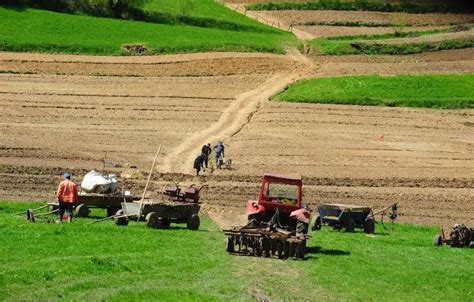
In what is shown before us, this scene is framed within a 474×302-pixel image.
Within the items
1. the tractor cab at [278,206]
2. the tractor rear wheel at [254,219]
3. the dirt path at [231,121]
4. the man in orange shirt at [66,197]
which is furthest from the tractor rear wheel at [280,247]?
the dirt path at [231,121]

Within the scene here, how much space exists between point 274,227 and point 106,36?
56519 millimetres

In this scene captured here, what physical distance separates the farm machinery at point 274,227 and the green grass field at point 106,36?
47771 millimetres

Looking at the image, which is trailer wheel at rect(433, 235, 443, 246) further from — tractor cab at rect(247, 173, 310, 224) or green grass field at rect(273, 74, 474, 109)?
green grass field at rect(273, 74, 474, 109)

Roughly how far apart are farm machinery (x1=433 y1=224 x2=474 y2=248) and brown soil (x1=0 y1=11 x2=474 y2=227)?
6603 mm

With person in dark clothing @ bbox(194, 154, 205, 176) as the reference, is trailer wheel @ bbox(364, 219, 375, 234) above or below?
below

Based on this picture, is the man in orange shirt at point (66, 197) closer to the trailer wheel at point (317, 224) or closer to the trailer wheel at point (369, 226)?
the trailer wheel at point (317, 224)

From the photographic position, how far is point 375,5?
10650 centimetres

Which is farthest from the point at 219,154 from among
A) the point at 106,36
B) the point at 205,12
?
the point at 205,12

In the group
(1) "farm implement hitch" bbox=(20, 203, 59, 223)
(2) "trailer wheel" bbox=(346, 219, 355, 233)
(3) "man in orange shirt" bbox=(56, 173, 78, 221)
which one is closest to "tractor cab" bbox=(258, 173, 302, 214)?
(2) "trailer wheel" bbox=(346, 219, 355, 233)

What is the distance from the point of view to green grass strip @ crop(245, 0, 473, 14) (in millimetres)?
105812

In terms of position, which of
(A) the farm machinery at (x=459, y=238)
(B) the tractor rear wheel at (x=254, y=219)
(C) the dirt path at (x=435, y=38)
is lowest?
(A) the farm machinery at (x=459, y=238)

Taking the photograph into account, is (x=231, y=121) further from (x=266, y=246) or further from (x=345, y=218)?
(x=266, y=246)

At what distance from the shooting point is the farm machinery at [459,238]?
30547mm

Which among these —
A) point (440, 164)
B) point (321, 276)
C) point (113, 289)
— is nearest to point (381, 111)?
point (440, 164)
